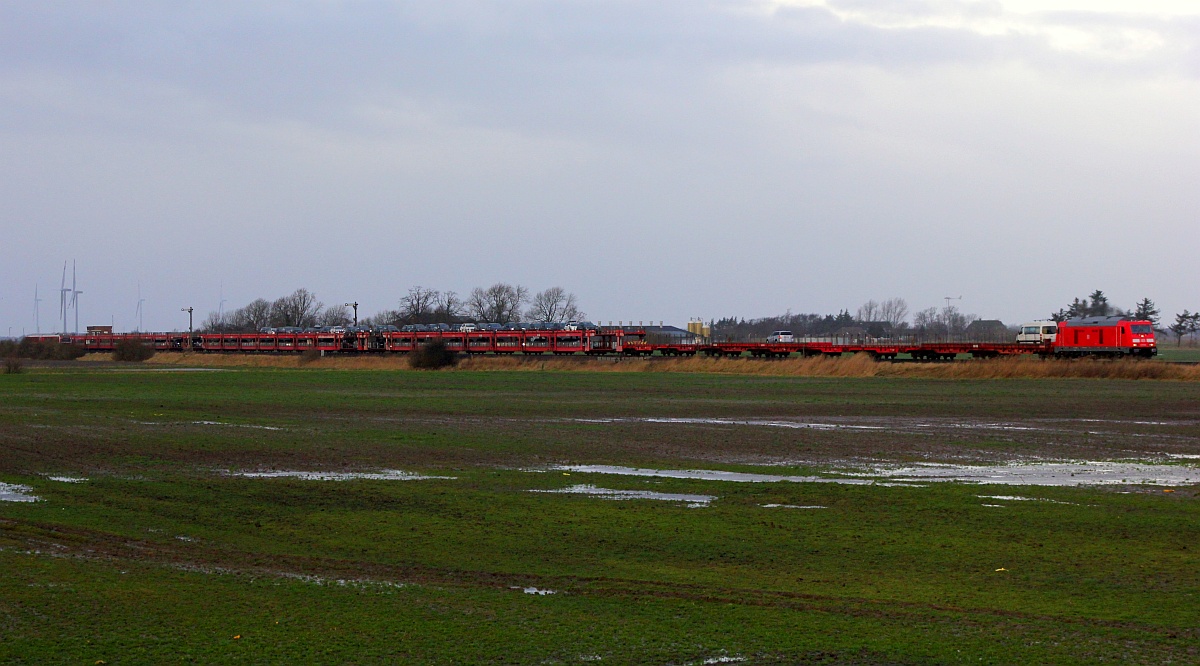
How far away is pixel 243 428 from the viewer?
28.8 metres

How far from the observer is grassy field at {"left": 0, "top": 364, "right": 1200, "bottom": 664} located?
901 centimetres

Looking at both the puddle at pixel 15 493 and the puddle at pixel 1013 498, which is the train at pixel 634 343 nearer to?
the puddle at pixel 1013 498

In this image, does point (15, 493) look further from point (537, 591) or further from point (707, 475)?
point (707, 475)

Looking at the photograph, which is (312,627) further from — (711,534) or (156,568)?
(711,534)

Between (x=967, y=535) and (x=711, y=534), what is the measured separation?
2.93 meters

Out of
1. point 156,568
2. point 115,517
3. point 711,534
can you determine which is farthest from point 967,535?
point 115,517

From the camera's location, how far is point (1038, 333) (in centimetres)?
8994

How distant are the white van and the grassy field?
64.3m

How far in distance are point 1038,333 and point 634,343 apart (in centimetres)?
3599

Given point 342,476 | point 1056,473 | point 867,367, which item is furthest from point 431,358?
point 1056,473

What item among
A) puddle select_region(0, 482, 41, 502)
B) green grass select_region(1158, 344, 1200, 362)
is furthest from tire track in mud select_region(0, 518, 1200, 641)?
green grass select_region(1158, 344, 1200, 362)

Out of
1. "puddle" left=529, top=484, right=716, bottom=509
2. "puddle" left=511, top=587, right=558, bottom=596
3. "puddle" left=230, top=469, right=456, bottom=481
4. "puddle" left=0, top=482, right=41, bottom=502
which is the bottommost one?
"puddle" left=511, top=587, right=558, bottom=596

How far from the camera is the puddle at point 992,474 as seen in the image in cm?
1898

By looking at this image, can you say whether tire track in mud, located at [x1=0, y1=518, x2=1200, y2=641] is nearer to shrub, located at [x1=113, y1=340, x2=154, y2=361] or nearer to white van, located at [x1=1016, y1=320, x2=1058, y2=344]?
white van, located at [x1=1016, y1=320, x2=1058, y2=344]
